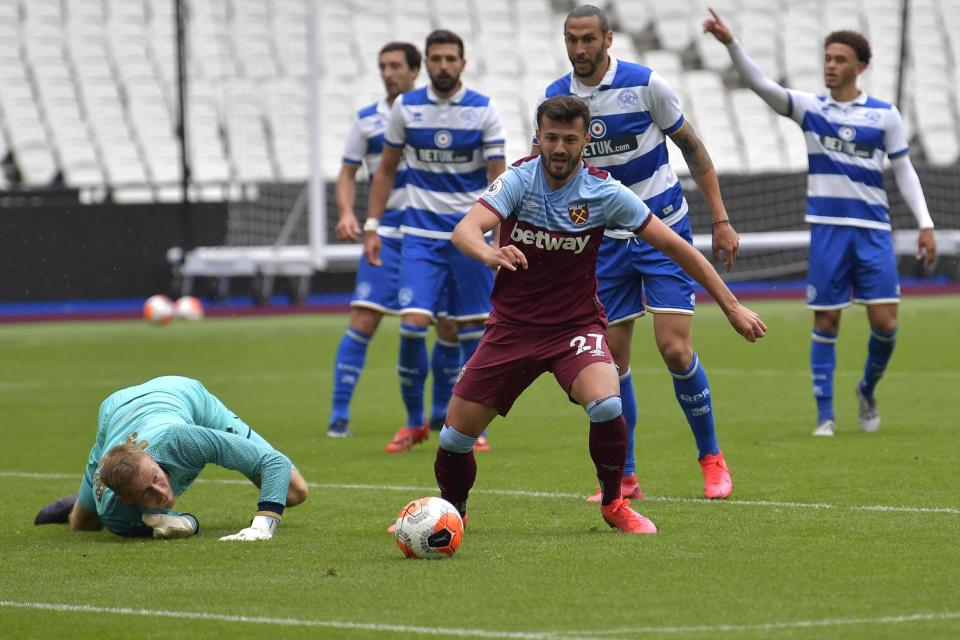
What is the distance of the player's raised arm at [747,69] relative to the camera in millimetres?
8383

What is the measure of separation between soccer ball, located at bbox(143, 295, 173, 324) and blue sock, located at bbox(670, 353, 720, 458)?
47.4 ft

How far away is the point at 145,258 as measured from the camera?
23.0 metres

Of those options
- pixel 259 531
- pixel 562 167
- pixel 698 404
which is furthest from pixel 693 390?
pixel 259 531

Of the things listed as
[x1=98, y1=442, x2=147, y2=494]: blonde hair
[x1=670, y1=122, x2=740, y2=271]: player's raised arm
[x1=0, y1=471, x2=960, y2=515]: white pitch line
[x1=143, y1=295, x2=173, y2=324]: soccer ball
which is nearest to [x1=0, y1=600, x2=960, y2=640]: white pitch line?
[x1=98, y1=442, x2=147, y2=494]: blonde hair

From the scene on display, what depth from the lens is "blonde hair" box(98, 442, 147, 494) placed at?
6.57 meters

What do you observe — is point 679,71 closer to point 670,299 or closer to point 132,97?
point 132,97

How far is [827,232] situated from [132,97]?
18182 mm

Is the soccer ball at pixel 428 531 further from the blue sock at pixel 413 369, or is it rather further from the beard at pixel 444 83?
the beard at pixel 444 83

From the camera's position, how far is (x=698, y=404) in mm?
7965

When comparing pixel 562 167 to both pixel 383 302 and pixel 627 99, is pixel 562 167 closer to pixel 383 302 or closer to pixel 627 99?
pixel 627 99

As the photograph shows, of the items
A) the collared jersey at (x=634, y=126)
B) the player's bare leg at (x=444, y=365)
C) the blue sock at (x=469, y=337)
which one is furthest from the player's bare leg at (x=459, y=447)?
the player's bare leg at (x=444, y=365)

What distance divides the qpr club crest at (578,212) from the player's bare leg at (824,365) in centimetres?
411

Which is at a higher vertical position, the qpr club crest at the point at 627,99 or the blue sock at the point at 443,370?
the qpr club crest at the point at 627,99

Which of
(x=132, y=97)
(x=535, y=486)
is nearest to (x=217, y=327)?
(x=132, y=97)
